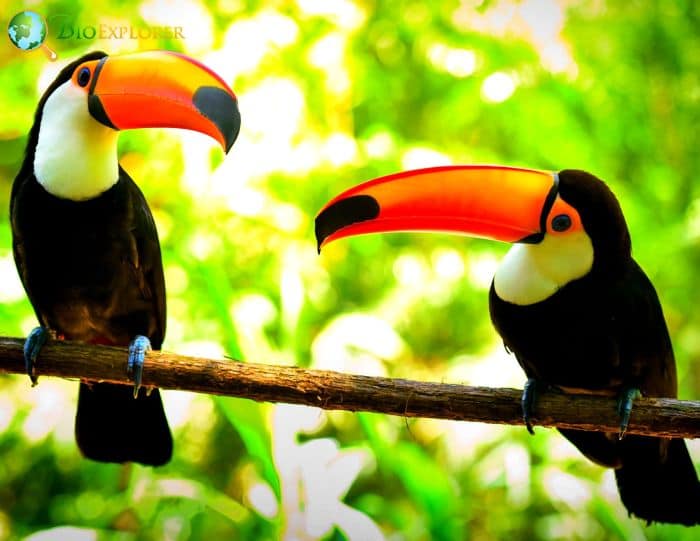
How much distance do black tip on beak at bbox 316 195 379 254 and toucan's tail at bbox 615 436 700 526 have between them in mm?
918

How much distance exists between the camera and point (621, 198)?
2.93m

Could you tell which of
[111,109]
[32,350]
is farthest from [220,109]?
[32,350]

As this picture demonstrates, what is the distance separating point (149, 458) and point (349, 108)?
1.42 metres

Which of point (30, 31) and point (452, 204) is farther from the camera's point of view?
point (30, 31)

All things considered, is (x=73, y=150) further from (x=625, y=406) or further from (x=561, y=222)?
(x=625, y=406)

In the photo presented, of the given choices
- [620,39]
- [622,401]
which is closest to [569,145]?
[620,39]

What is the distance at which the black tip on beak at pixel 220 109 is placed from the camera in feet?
Result: 6.55

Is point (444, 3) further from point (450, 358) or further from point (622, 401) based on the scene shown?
point (622, 401)

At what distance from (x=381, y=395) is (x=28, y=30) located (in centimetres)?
171

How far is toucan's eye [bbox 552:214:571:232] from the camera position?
2.03m

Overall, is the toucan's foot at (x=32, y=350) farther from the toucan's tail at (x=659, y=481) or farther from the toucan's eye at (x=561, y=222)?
the toucan's tail at (x=659, y=481)

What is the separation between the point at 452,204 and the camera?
2.07 metres

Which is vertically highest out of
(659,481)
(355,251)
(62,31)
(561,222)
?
(62,31)

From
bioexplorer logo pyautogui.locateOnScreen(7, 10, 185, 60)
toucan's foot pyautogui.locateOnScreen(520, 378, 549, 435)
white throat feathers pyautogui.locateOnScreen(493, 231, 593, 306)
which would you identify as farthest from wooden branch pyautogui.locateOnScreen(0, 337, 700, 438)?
bioexplorer logo pyautogui.locateOnScreen(7, 10, 185, 60)
